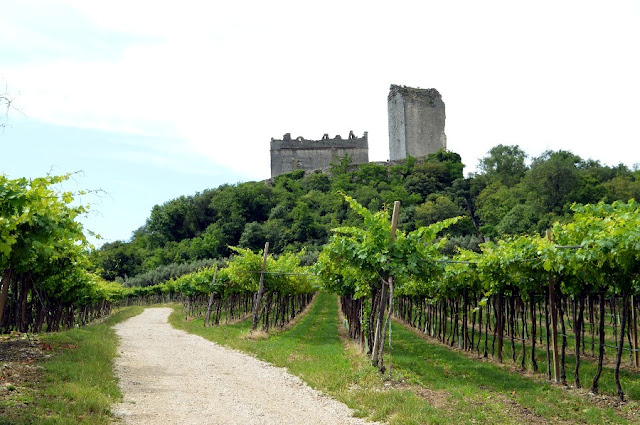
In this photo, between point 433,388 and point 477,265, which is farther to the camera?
point 477,265

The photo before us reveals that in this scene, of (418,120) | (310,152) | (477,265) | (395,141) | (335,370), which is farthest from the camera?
(310,152)

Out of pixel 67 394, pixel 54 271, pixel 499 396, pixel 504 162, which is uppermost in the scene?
pixel 504 162

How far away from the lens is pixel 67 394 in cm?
800

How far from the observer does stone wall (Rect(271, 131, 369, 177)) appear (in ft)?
312

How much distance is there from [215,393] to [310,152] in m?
86.9

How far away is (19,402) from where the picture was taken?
24.0 ft

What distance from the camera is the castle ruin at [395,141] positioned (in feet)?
277

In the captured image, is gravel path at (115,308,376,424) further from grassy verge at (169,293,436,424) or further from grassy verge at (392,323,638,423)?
grassy verge at (392,323,638,423)

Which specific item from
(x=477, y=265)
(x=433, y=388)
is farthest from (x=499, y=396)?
(x=477, y=265)

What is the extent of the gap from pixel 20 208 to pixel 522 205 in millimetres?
59767

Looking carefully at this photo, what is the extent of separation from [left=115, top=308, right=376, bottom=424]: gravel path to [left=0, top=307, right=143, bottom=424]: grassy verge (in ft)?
1.00

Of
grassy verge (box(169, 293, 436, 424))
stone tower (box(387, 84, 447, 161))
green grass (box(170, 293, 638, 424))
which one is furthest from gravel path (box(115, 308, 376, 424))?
stone tower (box(387, 84, 447, 161))

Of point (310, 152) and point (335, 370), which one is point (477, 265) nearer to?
point (335, 370)

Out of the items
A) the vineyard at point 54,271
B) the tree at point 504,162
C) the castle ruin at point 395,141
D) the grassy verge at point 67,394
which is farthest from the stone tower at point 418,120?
the grassy verge at point 67,394
